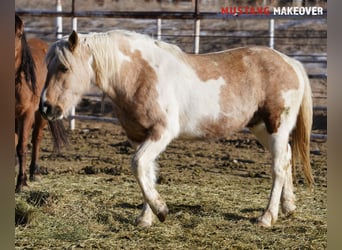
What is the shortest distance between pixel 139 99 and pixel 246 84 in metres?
0.84

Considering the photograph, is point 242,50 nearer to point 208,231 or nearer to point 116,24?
point 208,231

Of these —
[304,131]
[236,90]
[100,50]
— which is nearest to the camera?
[100,50]

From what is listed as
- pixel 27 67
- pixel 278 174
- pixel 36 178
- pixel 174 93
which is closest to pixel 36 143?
pixel 36 178

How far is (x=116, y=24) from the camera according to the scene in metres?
10.3

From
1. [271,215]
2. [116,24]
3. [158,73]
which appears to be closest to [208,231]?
[271,215]

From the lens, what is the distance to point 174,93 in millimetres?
3979

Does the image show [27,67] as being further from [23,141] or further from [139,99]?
[139,99]

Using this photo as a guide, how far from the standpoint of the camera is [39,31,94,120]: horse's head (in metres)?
3.82

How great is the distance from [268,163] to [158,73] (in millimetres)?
2668

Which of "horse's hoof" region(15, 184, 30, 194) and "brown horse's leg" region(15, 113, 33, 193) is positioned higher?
"brown horse's leg" region(15, 113, 33, 193)

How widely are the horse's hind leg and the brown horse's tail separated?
0.57ft

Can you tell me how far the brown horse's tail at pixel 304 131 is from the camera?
4.43m

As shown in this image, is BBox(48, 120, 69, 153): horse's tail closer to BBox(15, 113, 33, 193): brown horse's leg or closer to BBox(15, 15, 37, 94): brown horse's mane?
BBox(15, 113, 33, 193): brown horse's leg

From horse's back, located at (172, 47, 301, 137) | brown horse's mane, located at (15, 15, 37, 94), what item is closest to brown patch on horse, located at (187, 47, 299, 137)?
horse's back, located at (172, 47, 301, 137)
